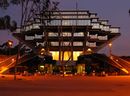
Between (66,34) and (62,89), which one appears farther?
(66,34)

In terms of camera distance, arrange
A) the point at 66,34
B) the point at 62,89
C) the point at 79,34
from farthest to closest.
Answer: the point at 79,34 → the point at 66,34 → the point at 62,89

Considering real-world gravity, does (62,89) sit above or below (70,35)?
below

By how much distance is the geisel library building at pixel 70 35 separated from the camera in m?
159

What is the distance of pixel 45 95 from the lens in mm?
28531

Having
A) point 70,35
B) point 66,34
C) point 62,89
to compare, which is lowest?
point 62,89

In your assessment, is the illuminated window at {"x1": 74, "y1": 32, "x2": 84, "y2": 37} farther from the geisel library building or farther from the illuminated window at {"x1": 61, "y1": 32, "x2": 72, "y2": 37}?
the illuminated window at {"x1": 61, "y1": 32, "x2": 72, "y2": 37}

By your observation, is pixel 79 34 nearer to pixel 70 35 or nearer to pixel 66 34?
pixel 70 35

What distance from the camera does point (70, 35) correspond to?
16325 centimetres

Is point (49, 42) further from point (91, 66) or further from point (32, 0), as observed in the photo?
point (32, 0)

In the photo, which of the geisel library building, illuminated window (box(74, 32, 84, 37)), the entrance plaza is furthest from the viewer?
illuminated window (box(74, 32, 84, 37))

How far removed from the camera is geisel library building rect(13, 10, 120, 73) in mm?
159375

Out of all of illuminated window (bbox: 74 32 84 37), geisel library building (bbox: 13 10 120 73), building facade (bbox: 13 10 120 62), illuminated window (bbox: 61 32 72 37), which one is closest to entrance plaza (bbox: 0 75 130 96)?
geisel library building (bbox: 13 10 120 73)

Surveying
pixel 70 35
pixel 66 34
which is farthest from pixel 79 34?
pixel 66 34

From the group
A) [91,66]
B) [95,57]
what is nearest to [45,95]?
[91,66]
